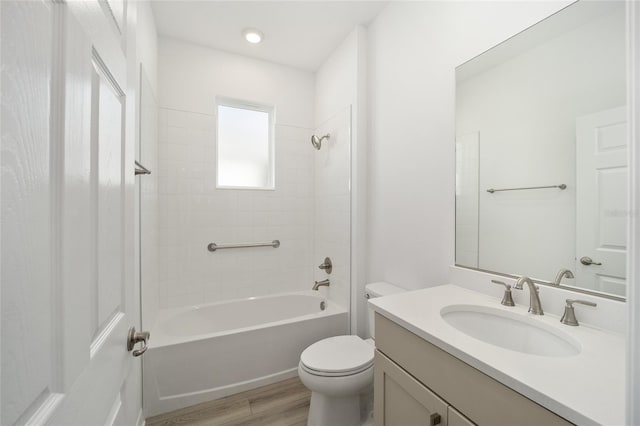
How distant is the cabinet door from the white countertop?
18 centimetres

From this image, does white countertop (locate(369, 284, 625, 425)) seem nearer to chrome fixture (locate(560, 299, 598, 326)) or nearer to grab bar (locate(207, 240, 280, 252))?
chrome fixture (locate(560, 299, 598, 326))

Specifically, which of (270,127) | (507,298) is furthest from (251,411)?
(270,127)

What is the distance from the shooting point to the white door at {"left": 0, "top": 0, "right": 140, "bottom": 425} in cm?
29

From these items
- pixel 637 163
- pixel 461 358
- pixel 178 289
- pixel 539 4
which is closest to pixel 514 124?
pixel 539 4

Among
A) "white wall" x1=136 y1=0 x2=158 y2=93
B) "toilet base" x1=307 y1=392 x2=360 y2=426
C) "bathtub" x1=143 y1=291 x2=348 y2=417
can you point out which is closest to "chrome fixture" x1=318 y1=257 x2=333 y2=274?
"bathtub" x1=143 y1=291 x2=348 y2=417

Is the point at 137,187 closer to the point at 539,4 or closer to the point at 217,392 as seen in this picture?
the point at 217,392

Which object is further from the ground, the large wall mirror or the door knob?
the large wall mirror

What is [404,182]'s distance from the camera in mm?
1715

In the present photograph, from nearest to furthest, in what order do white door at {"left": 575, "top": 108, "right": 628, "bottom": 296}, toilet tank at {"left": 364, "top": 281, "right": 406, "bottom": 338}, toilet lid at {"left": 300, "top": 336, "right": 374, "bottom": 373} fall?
1. white door at {"left": 575, "top": 108, "right": 628, "bottom": 296}
2. toilet lid at {"left": 300, "top": 336, "right": 374, "bottom": 373}
3. toilet tank at {"left": 364, "top": 281, "right": 406, "bottom": 338}

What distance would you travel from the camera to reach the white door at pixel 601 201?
83cm

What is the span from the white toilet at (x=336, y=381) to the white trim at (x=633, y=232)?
118 centimetres

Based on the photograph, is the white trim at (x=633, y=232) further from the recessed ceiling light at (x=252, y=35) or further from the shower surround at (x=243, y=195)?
the recessed ceiling light at (x=252, y=35)

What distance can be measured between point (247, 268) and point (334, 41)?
87.3 inches

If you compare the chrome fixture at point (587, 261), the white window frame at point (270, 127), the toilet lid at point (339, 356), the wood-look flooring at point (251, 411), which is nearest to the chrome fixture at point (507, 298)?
the chrome fixture at point (587, 261)
